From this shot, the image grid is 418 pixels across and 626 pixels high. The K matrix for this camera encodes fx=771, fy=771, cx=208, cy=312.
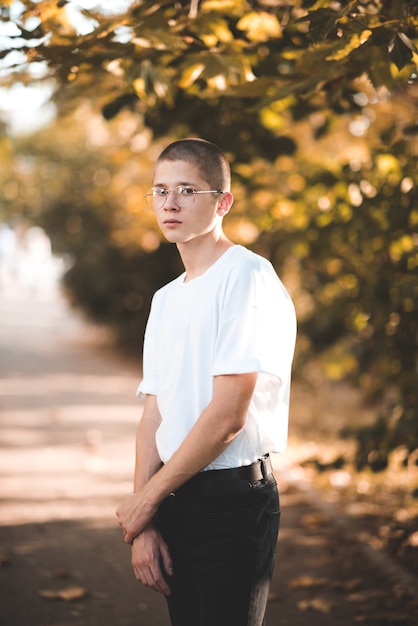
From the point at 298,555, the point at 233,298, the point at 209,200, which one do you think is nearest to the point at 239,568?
the point at 233,298

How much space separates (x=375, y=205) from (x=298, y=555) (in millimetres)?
2453

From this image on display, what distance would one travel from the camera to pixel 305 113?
531 centimetres

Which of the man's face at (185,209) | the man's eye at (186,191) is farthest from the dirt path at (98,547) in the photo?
the man's eye at (186,191)

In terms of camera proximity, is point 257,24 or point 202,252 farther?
point 257,24

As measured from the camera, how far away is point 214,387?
7.45ft

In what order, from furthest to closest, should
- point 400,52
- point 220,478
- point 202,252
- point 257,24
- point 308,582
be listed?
point 308,582
point 257,24
point 400,52
point 202,252
point 220,478

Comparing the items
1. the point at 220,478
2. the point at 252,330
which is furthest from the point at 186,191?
the point at 220,478

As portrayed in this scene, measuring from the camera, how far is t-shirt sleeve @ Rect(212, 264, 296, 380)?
7.30 feet

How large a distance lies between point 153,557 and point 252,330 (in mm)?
804

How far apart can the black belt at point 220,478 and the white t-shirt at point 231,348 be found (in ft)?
0.07

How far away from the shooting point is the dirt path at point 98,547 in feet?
14.2

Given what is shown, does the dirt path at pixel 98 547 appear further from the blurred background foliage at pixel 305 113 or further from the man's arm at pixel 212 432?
the man's arm at pixel 212 432

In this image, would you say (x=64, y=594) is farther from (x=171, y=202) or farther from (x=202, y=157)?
(x=202, y=157)

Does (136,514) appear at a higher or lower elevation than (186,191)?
lower
